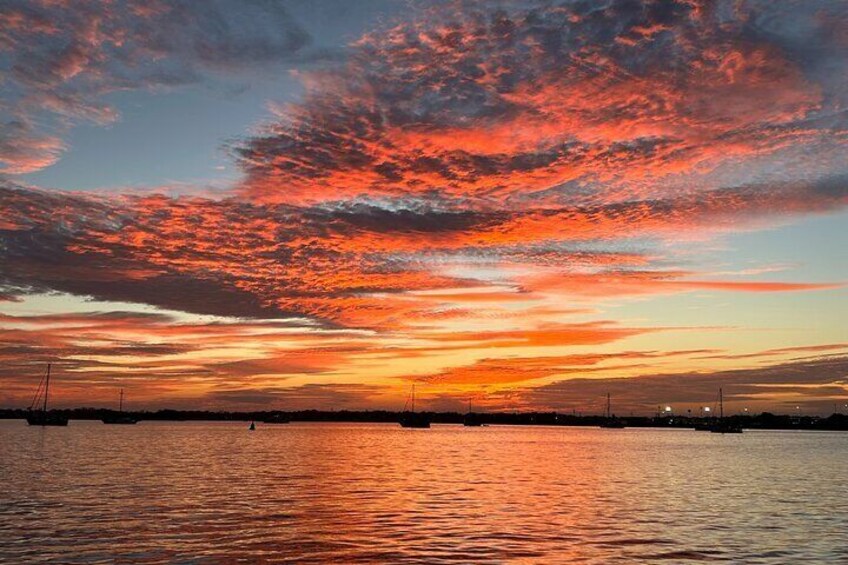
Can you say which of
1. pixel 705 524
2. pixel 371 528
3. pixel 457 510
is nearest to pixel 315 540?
pixel 371 528

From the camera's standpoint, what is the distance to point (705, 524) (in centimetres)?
5144

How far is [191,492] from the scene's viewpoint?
223 feet

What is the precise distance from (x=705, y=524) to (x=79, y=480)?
192ft

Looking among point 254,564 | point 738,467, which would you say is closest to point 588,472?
point 738,467

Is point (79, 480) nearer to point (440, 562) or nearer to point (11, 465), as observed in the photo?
point (11, 465)

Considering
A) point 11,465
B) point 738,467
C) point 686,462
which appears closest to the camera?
point 11,465

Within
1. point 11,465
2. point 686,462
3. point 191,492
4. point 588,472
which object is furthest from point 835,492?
point 11,465

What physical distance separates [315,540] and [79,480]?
43817mm

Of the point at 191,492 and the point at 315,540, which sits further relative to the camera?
the point at 191,492

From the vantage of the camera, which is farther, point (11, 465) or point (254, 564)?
point (11, 465)

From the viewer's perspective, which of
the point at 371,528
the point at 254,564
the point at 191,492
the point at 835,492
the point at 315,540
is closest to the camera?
the point at 254,564

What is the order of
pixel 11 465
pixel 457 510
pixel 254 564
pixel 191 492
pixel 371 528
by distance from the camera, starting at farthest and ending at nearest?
pixel 11 465, pixel 191 492, pixel 457 510, pixel 371 528, pixel 254 564

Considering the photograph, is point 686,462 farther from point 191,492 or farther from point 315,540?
point 315,540

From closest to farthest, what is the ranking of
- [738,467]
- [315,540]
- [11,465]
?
1. [315,540]
2. [11,465]
3. [738,467]
